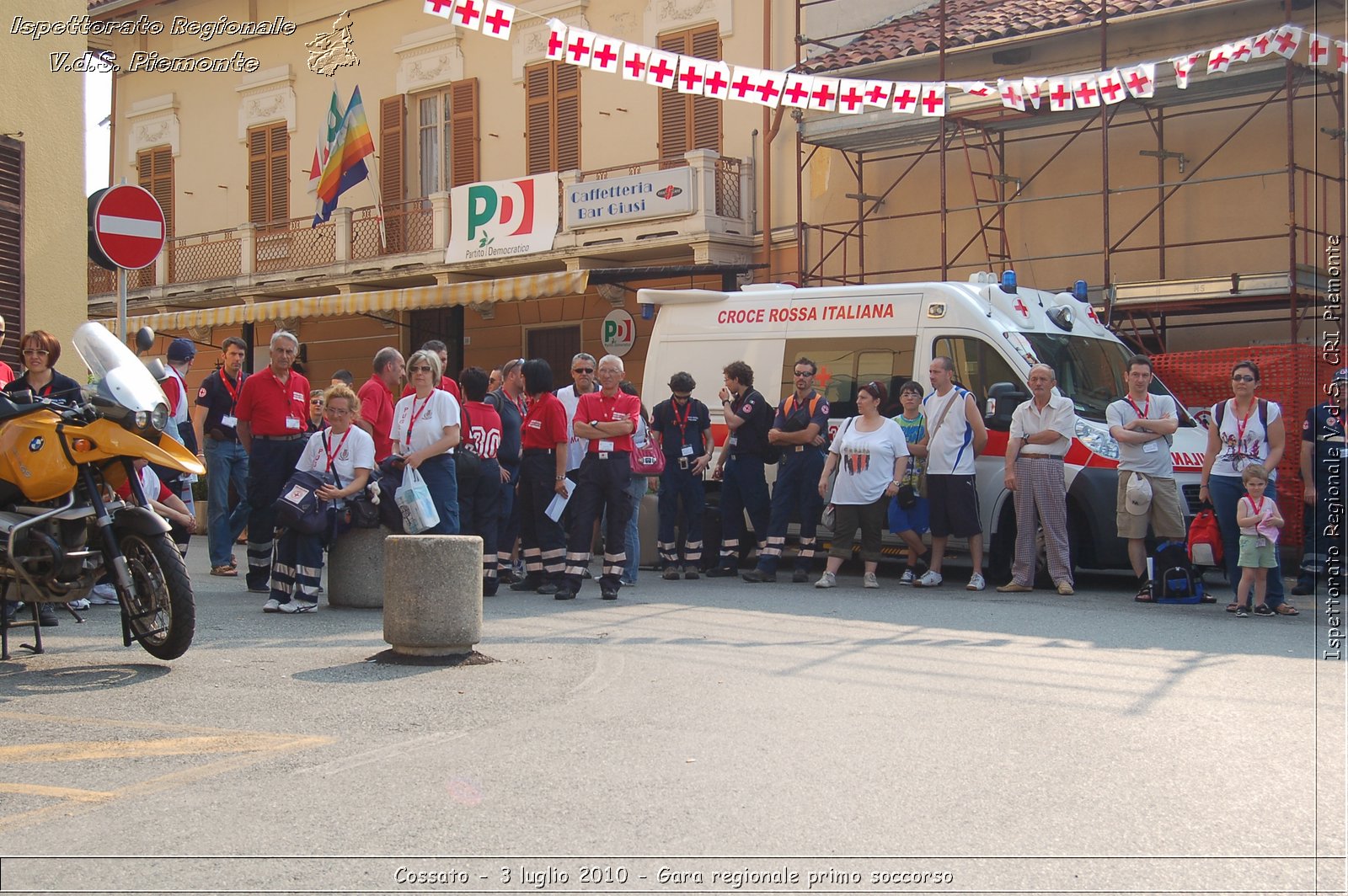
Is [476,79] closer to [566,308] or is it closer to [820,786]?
[566,308]

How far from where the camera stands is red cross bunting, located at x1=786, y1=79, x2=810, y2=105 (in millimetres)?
15445

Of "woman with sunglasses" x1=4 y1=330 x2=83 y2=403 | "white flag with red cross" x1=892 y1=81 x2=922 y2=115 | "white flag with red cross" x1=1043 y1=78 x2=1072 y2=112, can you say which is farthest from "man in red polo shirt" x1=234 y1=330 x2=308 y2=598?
"white flag with red cross" x1=1043 y1=78 x2=1072 y2=112

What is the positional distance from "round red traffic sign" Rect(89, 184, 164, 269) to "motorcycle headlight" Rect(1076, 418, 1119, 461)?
7.01 metres

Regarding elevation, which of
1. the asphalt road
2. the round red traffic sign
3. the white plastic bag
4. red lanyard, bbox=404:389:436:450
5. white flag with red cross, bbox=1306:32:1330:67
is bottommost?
the asphalt road

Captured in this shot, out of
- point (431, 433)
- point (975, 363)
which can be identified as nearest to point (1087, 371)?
point (975, 363)

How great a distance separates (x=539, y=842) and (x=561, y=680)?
9.11 ft

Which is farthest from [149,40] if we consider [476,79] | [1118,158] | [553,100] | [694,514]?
[694,514]

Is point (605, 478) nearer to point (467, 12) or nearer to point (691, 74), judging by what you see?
point (467, 12)

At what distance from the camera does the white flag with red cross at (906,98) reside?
15609 mm

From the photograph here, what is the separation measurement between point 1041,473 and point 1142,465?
74cm

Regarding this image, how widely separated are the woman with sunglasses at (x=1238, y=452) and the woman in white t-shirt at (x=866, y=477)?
236 centimetres

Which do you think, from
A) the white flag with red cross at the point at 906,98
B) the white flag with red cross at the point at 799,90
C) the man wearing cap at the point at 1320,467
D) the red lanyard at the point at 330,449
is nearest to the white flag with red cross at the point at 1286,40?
the white flag with red cross at the point at 906,98

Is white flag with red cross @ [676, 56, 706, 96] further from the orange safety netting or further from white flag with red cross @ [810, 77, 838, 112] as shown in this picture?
the orange safety netting

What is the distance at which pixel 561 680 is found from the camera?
738 cm
